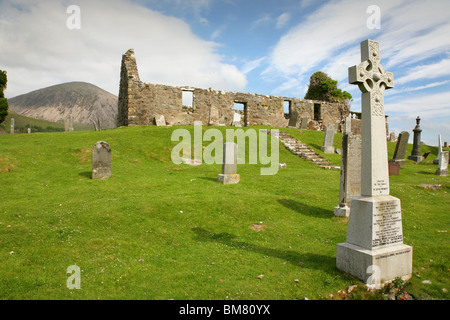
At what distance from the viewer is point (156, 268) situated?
521cm

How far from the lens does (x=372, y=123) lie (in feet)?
16.0

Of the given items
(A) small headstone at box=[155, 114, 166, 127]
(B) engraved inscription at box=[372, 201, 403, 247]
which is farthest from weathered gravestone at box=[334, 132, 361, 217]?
(A) small headstone at box=[155, 114, 166, 127]

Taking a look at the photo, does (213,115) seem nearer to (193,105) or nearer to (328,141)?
(193,105)

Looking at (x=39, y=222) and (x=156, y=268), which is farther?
(x=39, y=222)

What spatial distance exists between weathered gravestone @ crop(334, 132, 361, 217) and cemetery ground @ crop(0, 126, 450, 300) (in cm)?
63

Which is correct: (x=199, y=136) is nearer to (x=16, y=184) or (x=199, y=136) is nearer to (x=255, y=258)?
(x=16, y=184)

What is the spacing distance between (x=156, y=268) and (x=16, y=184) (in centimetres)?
958

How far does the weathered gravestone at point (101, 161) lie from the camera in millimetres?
12383

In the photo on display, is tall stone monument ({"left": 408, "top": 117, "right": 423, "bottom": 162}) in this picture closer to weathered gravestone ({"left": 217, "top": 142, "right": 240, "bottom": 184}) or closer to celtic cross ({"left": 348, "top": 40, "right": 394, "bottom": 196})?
weathered gravestone ({"left": 217, "top": 142, "right": 240, "bottom": 184})

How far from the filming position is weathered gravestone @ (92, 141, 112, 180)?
1238 centimetres

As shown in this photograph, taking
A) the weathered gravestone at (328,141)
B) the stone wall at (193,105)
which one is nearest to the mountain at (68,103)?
the stone wall at (193,105)

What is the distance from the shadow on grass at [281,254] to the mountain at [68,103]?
5783 inches

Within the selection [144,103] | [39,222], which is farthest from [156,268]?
[144,103]

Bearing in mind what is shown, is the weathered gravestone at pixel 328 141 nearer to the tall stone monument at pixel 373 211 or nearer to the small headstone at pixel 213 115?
the small headstone at pixel 213 115
